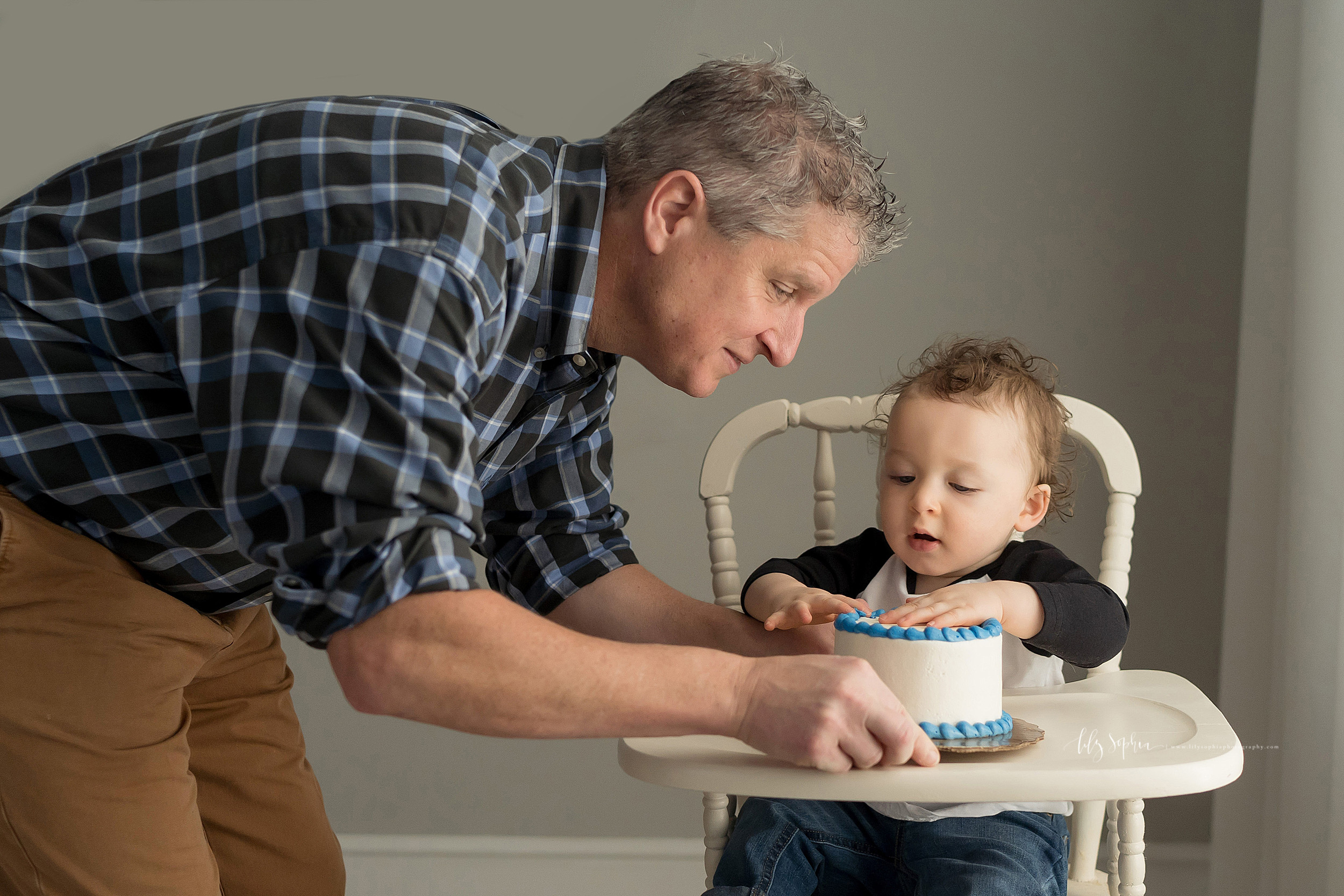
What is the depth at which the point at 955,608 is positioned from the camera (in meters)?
1.10

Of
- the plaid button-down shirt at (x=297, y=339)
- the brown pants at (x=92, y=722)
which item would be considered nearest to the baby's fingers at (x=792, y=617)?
the plaid button-down shirt at (x=297, y=339)

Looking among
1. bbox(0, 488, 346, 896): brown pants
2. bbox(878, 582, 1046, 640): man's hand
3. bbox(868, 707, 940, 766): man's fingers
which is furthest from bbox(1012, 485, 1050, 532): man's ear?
bbox(0, 488, 346, 896): brown pants

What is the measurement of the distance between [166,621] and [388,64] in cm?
138

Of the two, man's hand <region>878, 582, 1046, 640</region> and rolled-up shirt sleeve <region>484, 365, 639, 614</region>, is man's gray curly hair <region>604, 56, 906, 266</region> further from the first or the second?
man's hand <region>878, 582, 1046, 640</region>

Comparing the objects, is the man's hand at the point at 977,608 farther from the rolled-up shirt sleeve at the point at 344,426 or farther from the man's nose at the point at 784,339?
the rolled-up shirt sleeve at the point at 344,426

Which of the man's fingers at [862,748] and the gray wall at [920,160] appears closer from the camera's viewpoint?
the man's fingers at [862,748]

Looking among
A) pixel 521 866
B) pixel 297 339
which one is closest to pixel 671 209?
pixel 297 339

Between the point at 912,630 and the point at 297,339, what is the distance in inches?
23.6

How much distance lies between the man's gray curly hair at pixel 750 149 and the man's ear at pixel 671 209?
1 cm

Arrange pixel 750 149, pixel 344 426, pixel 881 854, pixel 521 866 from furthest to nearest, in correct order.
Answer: pixel 521 866, pixel 881 854, pixel 750 149, pixel 344 426

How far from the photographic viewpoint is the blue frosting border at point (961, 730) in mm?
954

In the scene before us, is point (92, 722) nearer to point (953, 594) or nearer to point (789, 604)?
point (789, 604)

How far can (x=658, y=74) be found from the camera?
6.86 ft

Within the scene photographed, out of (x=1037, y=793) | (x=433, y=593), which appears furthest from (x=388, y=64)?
(x=1037, y=793)
